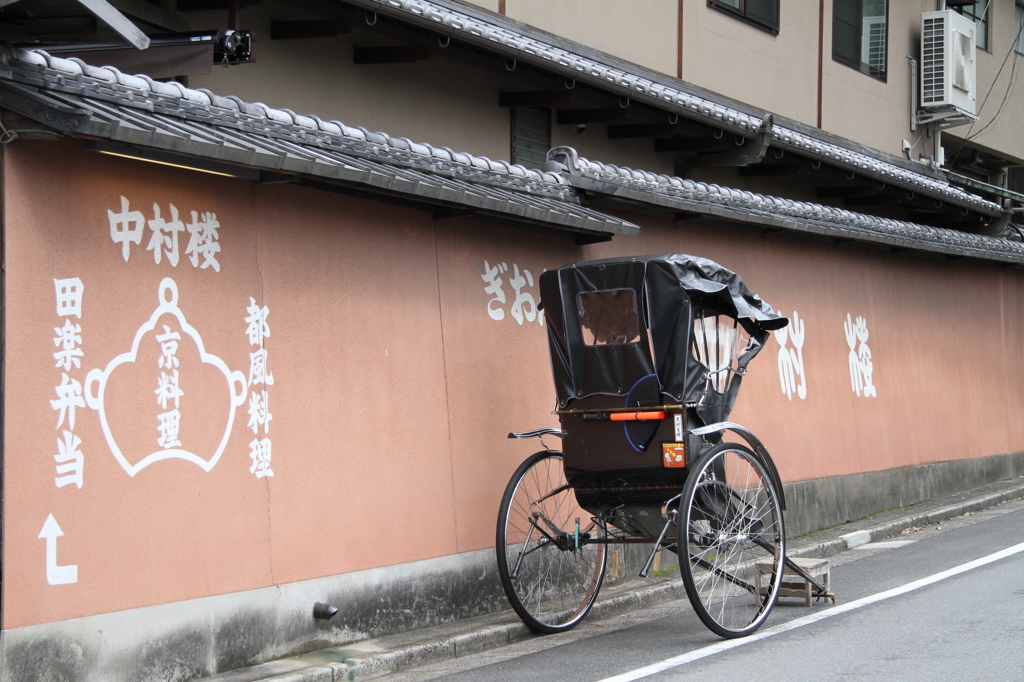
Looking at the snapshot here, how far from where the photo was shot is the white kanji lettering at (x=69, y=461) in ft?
19.3

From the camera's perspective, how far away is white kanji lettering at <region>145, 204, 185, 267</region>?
6.50m

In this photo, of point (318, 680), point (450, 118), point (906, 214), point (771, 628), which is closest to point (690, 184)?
point (450, 118)

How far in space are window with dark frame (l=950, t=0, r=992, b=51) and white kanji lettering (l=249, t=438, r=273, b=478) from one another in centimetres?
1918

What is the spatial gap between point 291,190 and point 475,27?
265 centimetres

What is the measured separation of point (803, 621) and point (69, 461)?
5.14 meters

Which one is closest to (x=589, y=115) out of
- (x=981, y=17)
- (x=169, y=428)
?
(x=169, y=428)

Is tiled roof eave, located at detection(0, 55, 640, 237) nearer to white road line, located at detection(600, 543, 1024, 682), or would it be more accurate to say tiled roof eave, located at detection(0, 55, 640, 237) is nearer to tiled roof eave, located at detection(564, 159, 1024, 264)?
tiled roof eave, located at detection(564, 159, 1024, 264)

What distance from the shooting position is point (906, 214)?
17.8 metres

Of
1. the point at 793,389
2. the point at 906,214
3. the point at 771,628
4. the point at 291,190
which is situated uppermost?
the point at 906,214

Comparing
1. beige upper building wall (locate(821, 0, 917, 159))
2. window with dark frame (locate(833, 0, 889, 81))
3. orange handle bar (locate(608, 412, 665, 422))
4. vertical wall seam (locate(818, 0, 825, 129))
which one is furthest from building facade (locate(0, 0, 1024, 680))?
window with dark frame (locate(833, 0, 889, 81))

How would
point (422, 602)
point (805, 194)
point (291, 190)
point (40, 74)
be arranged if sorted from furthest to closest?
point (805, 194) → point (422, 602) → point (291, 190) → point (40, 74)

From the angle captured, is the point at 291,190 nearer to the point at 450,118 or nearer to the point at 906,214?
the point at 450,118

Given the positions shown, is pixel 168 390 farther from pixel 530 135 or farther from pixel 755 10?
pixel 755 10

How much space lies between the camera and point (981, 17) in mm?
21812
